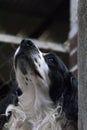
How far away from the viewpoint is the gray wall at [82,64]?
9.64ft

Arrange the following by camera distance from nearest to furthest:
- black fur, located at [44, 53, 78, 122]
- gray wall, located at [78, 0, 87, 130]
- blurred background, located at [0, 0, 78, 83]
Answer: gray wall, located at [78, 0, 87, 130] → black fur, located at [44, 53, 78, 122] → blurred background, located at [0, 0, 78, 83]

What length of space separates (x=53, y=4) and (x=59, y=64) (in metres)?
4.27

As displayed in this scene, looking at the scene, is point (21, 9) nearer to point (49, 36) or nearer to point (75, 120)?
point (49, 36)

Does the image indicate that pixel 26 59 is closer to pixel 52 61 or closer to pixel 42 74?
pixel 42 74

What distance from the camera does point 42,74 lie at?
11.1ft

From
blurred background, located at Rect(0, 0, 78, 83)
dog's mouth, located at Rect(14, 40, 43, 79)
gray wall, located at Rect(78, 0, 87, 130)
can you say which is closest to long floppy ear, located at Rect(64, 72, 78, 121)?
dog's mouth, located at Rect(14, 40, 43, 79)

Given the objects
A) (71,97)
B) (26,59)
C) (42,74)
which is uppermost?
(26,59)

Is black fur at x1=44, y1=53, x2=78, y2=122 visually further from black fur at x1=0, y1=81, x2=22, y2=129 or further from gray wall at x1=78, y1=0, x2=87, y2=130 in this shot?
gray wall at x1=78, y1=0, x2=87, y2=130

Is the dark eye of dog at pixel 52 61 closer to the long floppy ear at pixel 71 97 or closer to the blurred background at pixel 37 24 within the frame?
the long floppy ear at pixel 71 97

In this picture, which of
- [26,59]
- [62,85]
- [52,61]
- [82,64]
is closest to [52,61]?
[52,61]

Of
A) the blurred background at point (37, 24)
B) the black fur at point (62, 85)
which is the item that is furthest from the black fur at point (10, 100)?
the blurred background at point (37, 24)

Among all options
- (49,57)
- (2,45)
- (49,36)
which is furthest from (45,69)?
(49,36)

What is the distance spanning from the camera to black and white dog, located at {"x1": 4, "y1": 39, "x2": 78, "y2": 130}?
10.9 feet

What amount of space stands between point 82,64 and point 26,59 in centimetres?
41
